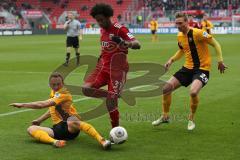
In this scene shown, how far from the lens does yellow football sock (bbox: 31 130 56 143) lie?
829 cm

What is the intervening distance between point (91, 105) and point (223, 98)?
333cm

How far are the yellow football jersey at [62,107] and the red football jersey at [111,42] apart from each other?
3.15 ft

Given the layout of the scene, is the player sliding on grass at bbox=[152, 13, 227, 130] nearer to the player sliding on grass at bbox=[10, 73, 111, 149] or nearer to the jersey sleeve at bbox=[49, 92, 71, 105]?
the player sliding on grass at bbox=[10, 73, 111, 149]

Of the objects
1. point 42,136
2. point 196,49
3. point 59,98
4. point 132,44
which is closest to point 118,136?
point 59,98

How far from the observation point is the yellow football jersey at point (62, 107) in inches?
325

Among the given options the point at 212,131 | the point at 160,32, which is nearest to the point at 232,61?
the point at 212,131

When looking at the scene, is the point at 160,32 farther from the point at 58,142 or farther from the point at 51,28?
the point at 58,142

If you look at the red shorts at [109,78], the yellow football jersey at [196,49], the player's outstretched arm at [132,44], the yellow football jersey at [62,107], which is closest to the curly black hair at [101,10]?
the player's outstretched arm at [132,44]

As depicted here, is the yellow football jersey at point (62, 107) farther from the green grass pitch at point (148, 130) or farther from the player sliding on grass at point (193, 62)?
the player sliding on grass at point (193, 62)

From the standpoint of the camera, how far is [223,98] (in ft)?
44.1

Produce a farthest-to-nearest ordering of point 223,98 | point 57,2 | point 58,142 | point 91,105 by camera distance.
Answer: point 57,2, point 223,98, point 91,105, point 58,142

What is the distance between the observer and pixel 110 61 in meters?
8.98

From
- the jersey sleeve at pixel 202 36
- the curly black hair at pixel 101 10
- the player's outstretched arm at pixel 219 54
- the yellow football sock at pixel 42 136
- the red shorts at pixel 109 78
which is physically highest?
the curly black hair at pixel 101 10

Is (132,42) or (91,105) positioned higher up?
(132,42)
